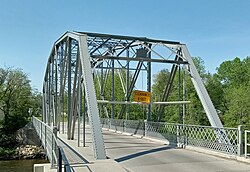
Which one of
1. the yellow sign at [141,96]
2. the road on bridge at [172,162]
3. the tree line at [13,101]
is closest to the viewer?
the road on bridge at [172,162]

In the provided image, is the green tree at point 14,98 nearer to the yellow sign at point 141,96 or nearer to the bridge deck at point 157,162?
the yellow sign at point 141,96

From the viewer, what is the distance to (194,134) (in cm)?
1384

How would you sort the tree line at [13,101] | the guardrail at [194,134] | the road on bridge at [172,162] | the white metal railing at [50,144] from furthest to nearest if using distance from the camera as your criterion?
the tree line at [13,101] → the guardrail at [194,134] → the road on bridge at [172,162] → the white metal railing at [50,144]

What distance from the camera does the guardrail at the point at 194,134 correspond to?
11477mm

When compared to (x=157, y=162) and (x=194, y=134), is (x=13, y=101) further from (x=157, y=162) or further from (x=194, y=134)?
(x=157, y=162)

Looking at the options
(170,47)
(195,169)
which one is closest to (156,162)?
(195,169)

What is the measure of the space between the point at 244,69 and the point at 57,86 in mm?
36010

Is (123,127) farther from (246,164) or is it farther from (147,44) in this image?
(246,164)

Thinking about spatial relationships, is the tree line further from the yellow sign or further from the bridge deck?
the bridge deck

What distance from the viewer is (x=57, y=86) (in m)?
21.5

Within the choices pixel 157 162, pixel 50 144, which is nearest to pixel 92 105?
pixel 50 144

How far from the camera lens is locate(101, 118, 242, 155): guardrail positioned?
37.7 feet

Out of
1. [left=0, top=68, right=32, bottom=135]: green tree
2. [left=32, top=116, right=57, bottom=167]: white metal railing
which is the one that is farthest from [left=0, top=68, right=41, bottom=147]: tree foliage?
[left=32, top=116, right=57, bottom=167]: white metal railing

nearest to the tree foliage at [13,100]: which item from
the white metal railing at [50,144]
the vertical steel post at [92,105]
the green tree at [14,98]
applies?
the green tree at [14,98]
